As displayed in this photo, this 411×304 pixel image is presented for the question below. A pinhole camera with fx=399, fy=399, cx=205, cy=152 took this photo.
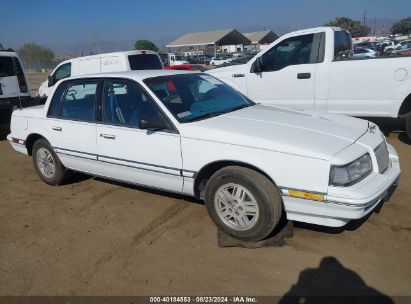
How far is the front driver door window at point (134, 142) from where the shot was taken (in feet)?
13.1

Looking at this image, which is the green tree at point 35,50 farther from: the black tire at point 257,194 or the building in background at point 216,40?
the black tire at point 257,194

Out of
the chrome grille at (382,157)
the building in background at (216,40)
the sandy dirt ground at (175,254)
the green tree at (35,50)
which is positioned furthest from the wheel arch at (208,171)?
the green tree at (35,50)

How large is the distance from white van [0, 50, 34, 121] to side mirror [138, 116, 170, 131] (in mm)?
6696

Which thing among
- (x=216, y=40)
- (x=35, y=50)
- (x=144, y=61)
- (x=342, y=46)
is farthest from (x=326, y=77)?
(x=35, y=50)

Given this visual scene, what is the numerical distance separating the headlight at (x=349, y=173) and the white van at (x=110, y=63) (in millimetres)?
8069

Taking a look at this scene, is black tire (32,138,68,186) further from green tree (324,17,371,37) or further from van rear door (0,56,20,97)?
green tree (324,17,371,37)

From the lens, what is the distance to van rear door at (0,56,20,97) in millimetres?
9406

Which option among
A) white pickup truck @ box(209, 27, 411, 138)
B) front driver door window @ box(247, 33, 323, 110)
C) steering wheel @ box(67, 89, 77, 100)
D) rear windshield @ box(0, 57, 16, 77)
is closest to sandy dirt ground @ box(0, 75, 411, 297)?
steering wheel @ box(67, 89, 77, 100)

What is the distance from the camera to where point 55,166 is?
5387mm

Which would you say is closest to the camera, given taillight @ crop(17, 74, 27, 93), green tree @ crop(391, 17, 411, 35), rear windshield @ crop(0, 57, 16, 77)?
rear windshield @ crop(0, 57, 16, 77)

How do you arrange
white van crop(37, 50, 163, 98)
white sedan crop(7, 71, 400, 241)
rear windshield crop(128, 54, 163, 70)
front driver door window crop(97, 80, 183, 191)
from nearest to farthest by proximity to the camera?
white sedan crop(7, 71, 400, 241) < front driver door window crop(97, 80, 183, 191) < white van crop(37, 50, 163, 98) < rear windshield crop(128, 54, 163, 70)

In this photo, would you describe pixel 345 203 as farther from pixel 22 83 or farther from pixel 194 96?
pixel 22 83

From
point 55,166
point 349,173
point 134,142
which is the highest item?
point 134,142

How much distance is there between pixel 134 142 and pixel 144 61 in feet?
23.6
